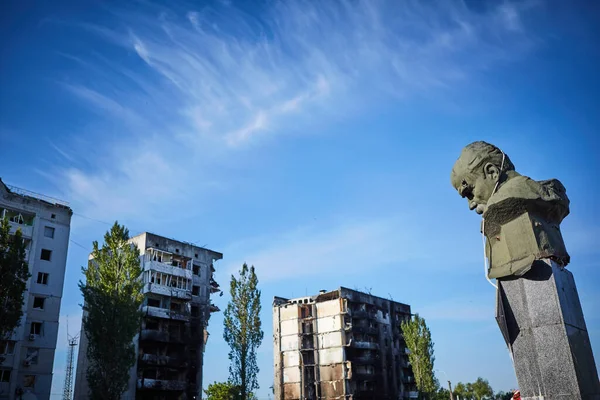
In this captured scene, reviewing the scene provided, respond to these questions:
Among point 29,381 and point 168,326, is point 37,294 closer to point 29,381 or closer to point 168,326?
point 29,381

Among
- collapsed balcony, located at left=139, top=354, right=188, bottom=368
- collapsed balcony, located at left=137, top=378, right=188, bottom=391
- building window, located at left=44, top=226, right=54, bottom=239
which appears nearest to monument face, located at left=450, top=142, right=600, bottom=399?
building window, located at left=44, top=226, right=54, bottom=239

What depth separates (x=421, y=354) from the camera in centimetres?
5134

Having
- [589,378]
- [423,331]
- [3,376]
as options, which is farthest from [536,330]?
[423,331]

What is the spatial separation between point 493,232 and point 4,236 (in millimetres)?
29802

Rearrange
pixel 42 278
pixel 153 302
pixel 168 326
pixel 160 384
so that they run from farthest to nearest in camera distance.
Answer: pixel 168 326
pixel 153 302
pixel 160 384
pixel 42 278

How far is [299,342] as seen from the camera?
55844 millimetres

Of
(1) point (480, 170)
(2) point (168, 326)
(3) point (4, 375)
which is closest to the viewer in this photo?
(1) point (480, 170)

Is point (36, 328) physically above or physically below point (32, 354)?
above

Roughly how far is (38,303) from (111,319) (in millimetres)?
9284

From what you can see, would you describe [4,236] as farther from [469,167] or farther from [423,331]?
[423,331]

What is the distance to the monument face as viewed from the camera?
19.3ft

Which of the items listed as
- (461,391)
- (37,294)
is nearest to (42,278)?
(37,294)

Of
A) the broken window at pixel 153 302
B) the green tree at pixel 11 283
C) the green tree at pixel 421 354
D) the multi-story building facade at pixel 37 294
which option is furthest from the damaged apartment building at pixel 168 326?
the green tree at pixel 421 354

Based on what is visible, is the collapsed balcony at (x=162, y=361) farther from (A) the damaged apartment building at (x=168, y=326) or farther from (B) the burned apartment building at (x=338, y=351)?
(B) the burned apartment building at (x=338, y=351)
